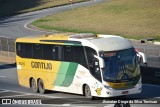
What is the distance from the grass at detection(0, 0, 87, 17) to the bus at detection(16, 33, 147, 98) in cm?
6743

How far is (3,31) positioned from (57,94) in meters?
49.1

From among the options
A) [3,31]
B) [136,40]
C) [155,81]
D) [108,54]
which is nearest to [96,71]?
[108,54]

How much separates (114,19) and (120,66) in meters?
50.5

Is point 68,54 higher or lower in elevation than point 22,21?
higher

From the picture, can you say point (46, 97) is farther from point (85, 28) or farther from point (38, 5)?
point (38, 5)

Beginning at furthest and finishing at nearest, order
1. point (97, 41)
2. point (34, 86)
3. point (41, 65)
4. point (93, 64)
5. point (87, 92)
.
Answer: point (34, 86) < point (41, 65) < point (87, 92) < point (97, 41) < point (93, 64)

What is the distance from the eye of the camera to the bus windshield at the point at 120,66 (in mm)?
24797

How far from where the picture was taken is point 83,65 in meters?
26.2

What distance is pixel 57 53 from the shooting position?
2809cm

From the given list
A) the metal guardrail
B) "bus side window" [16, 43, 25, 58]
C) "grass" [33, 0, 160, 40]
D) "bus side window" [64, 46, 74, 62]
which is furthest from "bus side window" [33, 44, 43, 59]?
"grass" [33, 0, 160, 40]

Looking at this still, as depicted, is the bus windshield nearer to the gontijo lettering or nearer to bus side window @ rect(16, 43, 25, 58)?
the gontijo lettering

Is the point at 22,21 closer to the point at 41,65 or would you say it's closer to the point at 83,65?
the point at 41,65

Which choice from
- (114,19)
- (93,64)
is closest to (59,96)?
(93,64)

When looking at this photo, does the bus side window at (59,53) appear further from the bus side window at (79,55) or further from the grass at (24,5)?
the grass at (24,5)
